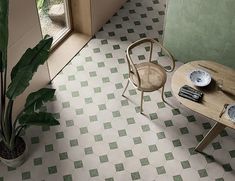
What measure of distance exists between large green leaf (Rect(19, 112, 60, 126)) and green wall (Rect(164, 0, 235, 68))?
223 centimetres

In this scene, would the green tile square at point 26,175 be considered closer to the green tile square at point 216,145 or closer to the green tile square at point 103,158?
the green tile square at point 103,158

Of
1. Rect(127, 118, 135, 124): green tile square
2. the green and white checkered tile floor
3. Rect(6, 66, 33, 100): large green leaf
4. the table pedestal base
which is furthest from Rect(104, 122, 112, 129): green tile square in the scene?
Rect(6, 66, 33, 100): large green leaf

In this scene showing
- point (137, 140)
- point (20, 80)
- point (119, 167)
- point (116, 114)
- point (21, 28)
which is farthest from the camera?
point (116, 114)

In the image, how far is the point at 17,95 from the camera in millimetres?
3484

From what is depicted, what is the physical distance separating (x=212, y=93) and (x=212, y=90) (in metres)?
0.04

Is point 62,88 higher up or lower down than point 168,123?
higher up

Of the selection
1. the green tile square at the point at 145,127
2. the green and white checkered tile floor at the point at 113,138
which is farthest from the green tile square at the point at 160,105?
the green tile square at the point at 145,127

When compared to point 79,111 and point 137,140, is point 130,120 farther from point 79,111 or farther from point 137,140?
point 79,111

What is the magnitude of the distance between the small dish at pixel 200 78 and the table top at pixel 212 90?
0.05 meters

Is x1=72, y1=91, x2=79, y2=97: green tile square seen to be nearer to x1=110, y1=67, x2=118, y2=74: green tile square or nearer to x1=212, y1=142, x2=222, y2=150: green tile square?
x1=110, y1=67, x2=118, y2=74: green tile square

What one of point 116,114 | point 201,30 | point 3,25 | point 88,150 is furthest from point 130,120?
point 3,25

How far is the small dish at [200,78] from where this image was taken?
4187 millimetres

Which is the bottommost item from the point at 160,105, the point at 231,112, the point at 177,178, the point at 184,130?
the point at 177,178

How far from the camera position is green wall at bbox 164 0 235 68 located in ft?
14.8
